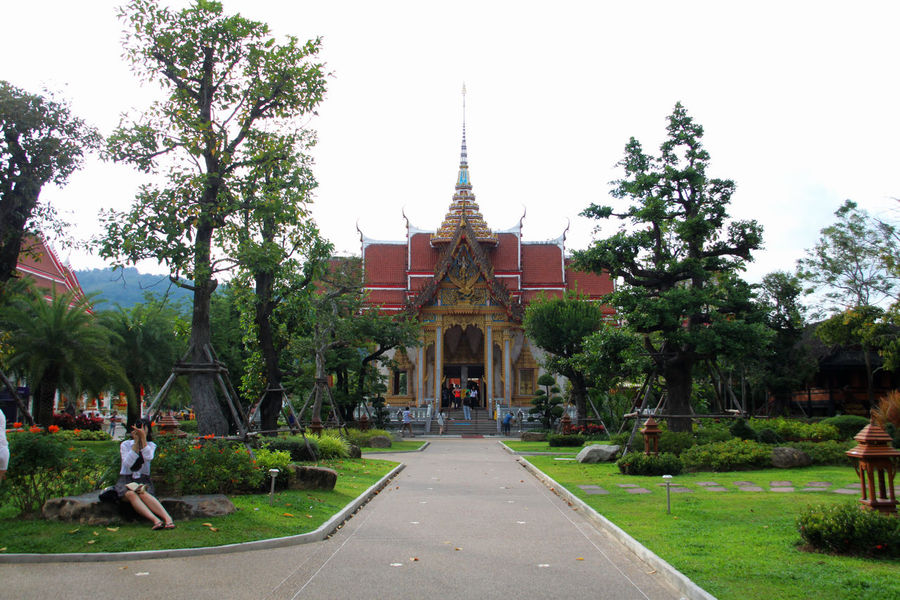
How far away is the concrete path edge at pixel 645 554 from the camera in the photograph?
6121 mm

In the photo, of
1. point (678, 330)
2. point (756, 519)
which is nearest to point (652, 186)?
point (678, 330)

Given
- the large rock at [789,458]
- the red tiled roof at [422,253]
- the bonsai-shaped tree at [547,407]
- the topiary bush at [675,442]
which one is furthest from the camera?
the red tiled roof at [422,253]

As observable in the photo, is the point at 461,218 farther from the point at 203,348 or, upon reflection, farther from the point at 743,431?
the point at 203,348

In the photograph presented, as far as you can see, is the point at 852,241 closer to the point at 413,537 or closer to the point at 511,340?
the point at 511,340

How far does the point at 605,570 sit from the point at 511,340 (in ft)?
113

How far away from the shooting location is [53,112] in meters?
17.3

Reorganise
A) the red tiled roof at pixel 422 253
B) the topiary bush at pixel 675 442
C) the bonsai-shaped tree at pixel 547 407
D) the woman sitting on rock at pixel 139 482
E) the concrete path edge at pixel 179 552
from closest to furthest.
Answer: the concrete path edge at pixel 179 552 → the woman sitting on rock at pixel 139 482 → the topiary bush at pixel 675 442 → the bonsai-shaped tree at pixel 547 407 → the red tiled roof at pixel 422 253

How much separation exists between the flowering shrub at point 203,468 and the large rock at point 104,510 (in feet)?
3.96

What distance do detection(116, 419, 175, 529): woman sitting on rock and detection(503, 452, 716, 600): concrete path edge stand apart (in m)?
5.49

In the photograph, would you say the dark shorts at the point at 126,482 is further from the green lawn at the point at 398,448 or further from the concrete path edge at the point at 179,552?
the green lawn at the point at 398,448

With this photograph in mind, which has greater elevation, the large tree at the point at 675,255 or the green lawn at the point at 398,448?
the large tree at the point at 675,255

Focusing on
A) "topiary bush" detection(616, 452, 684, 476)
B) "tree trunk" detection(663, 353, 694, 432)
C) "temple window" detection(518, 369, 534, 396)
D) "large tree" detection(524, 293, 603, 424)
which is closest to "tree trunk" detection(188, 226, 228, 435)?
"topiary bush" detection(616, 452, 684, 476)

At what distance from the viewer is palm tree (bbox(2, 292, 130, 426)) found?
78.6ft

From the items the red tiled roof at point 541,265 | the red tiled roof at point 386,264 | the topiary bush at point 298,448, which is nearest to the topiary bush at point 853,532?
the topiary bush at point 298,448
